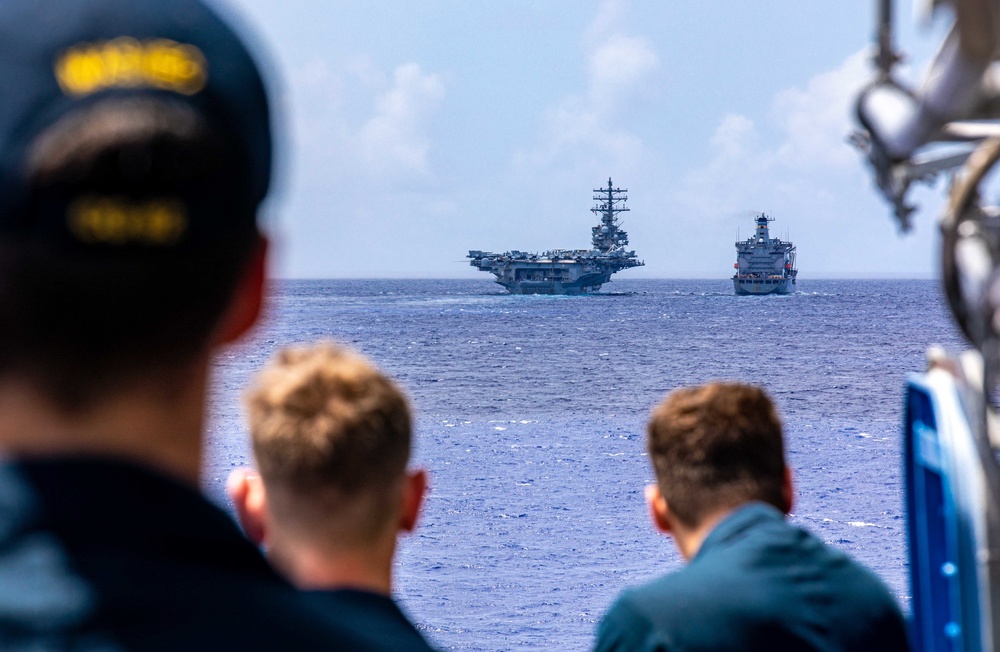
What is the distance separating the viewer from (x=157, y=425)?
89 cm

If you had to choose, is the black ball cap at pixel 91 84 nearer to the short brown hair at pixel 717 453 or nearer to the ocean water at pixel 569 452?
the ocean water at pixel 569 452

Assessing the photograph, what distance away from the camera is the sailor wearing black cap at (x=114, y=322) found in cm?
79

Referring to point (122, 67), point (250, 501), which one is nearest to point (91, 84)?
point (122, 67)

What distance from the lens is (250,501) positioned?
2.10m

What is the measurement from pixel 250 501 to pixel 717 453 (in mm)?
1172

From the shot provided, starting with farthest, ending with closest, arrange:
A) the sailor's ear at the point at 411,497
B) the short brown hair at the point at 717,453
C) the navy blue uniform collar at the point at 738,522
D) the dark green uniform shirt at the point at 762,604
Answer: the short brown hair at the point at 717,453 < the navy blue uniform collar at the point at 738,522 < the dark green uniform shirt at the point at 762,604 < the sailor's ear at the point at 411,497

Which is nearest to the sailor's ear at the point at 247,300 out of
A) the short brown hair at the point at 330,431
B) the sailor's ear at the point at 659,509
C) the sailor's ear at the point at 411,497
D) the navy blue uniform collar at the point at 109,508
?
the navy blue uniform collar at the point at 109,508

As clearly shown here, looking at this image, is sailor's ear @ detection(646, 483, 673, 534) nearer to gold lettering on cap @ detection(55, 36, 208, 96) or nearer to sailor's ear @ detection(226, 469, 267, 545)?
sailor's ear @ detection(226, 469, 267, 545)

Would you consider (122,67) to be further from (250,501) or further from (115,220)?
(250,501)

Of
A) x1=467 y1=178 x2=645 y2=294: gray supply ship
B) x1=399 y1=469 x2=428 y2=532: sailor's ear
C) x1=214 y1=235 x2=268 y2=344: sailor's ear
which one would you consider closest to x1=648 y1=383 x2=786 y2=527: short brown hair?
x1=399 y1=469 x2=428 y2=532: sailor's ear

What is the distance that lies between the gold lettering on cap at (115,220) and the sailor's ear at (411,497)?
1.14 m

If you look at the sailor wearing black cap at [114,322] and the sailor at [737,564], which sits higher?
the sailor wearing black cap at [114,322]

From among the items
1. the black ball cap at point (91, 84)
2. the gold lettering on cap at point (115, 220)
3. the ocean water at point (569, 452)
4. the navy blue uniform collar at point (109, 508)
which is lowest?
the ocean water at point (569, 452)

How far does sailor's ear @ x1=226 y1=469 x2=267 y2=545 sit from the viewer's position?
81.4 inches
